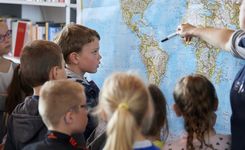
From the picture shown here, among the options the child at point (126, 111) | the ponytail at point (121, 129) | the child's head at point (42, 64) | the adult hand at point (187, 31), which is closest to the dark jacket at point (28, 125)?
the child's head at point (42, 64)

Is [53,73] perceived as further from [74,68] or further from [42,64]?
[74,68]

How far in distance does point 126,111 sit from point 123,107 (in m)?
0.02

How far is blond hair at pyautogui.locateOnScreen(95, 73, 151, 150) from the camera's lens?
1376mm

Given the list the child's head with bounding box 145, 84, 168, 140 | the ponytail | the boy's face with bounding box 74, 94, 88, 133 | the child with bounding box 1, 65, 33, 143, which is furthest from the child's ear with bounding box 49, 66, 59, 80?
the ponytail

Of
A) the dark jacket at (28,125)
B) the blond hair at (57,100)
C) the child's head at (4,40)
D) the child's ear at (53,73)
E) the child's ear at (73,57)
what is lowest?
the dark jacket at (28,125)

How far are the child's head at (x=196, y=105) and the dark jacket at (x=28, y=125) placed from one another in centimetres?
60

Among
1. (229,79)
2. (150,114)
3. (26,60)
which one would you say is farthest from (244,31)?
(26,60)

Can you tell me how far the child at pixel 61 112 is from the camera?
168 centimetres

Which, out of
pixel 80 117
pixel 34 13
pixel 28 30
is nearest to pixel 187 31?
pixel 80 117

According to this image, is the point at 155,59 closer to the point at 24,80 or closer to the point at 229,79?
the point at 229,79

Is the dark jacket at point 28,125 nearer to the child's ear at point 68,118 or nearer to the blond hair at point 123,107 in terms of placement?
the child's ear at point 68,118

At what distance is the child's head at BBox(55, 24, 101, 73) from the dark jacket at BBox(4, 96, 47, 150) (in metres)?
0.42

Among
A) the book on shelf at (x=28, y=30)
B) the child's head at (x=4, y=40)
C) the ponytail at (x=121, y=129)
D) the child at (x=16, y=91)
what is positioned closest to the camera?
the ponytail at (x=121, y=129)

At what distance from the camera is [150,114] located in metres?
1.47
